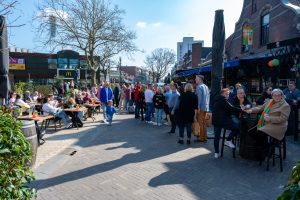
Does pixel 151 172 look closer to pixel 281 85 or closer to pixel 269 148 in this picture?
pixel 269 148

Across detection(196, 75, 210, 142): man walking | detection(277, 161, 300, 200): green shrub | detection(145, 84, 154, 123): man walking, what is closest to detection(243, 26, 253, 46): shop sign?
detection(145, 84, 154, 123): man walking

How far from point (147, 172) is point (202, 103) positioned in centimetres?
323

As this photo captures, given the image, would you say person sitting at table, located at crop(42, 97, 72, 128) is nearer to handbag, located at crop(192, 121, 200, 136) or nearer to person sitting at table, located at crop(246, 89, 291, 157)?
handbag, located at crop(192, 121, 200, 136)

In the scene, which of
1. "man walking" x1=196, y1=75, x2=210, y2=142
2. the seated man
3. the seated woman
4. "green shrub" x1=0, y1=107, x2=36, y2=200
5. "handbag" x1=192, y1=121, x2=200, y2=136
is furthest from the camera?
"handbag" x1=192, y1=121, x2=200, y2=136

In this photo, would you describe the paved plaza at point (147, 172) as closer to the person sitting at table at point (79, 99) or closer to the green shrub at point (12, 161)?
the green shrub at point (12, 161)

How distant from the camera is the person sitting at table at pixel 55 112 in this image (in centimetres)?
955

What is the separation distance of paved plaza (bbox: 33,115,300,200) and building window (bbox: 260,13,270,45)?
11.4m

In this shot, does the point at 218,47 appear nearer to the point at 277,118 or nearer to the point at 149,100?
the point at 277,118

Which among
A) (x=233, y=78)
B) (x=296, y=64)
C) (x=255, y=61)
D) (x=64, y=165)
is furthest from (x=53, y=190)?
(x=233, y=78)

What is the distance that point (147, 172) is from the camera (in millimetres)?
5504

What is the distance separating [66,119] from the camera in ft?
34.3

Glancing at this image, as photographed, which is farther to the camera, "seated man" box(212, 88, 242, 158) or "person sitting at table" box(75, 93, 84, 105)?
"person sitting at table" box(75, 93, 84, 105)

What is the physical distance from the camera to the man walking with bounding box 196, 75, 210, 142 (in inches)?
310

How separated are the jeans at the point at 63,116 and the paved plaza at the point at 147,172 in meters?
1.67
